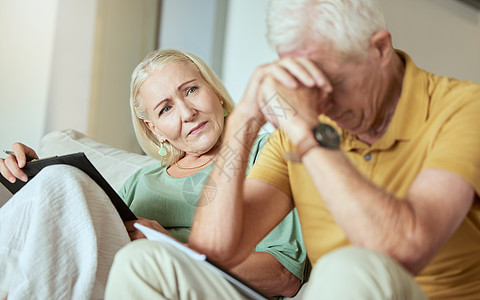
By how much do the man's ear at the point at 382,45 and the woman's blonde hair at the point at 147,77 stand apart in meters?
0.73

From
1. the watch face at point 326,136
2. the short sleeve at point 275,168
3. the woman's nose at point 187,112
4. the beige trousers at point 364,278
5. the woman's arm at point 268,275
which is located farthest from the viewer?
the woman's nose at point 187,112

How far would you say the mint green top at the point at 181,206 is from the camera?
123 cm

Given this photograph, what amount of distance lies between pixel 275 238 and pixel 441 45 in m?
1.29

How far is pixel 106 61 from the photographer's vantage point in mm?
2918

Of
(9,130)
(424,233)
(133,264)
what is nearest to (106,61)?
(9,130)

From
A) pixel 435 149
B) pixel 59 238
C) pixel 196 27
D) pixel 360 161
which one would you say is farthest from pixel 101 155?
pixel 435 149

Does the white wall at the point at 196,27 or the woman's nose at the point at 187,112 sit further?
the white wall at the point at 196,27

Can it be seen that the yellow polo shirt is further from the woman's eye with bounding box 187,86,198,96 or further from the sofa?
the sofa

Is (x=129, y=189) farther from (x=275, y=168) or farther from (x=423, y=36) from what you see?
(x=423, y=36)

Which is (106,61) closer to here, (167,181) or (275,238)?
(167,181)

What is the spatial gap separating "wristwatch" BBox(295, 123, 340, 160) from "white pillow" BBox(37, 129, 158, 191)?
1.07 metres

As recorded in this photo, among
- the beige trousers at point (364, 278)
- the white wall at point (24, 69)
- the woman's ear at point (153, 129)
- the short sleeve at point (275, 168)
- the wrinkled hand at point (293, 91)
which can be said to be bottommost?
the white wall at point (24, 69)

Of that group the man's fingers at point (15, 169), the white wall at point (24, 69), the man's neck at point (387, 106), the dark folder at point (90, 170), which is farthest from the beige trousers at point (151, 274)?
the white wall at point (24, 69)

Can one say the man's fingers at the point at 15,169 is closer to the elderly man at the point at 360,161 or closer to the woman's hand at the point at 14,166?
the woman's hand at the point at 14,166
